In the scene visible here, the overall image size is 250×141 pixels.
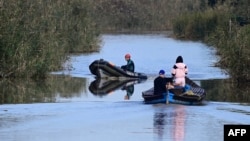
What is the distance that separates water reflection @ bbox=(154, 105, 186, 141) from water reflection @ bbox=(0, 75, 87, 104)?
4963 millimetres

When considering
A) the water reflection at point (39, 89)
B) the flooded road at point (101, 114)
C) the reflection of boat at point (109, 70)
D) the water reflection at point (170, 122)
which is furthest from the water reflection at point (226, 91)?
the water reflection at point (39, 89)

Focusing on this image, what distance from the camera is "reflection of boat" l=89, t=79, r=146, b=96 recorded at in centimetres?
3238

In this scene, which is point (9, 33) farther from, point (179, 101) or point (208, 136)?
point (208, 136)

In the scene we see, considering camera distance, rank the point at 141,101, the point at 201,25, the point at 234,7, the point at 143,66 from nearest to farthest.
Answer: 1. the point at 141,101
2. the point at 143,66
3. the point at 234,7
4. the point at 201,25

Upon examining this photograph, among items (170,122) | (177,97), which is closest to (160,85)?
(177,97)

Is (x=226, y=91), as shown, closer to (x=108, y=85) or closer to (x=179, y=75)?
(x=179, y=75)

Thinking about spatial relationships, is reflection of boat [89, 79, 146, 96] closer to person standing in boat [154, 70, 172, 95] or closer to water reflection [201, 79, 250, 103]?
water reflection [201, 79, 250, 103]

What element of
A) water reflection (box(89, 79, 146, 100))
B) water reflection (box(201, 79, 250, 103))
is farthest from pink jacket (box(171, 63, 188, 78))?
water reflection (box(89, 79, 146, 100))

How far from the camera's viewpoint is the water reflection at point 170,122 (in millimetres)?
20281

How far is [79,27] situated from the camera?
54.2 meters

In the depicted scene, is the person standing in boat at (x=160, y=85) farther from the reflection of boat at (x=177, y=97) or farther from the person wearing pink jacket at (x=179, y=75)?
the person wearing pink jacket at (x=179, y=75)

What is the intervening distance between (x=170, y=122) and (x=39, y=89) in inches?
416

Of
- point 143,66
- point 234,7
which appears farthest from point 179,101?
point 234,7

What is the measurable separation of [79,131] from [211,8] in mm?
55506
